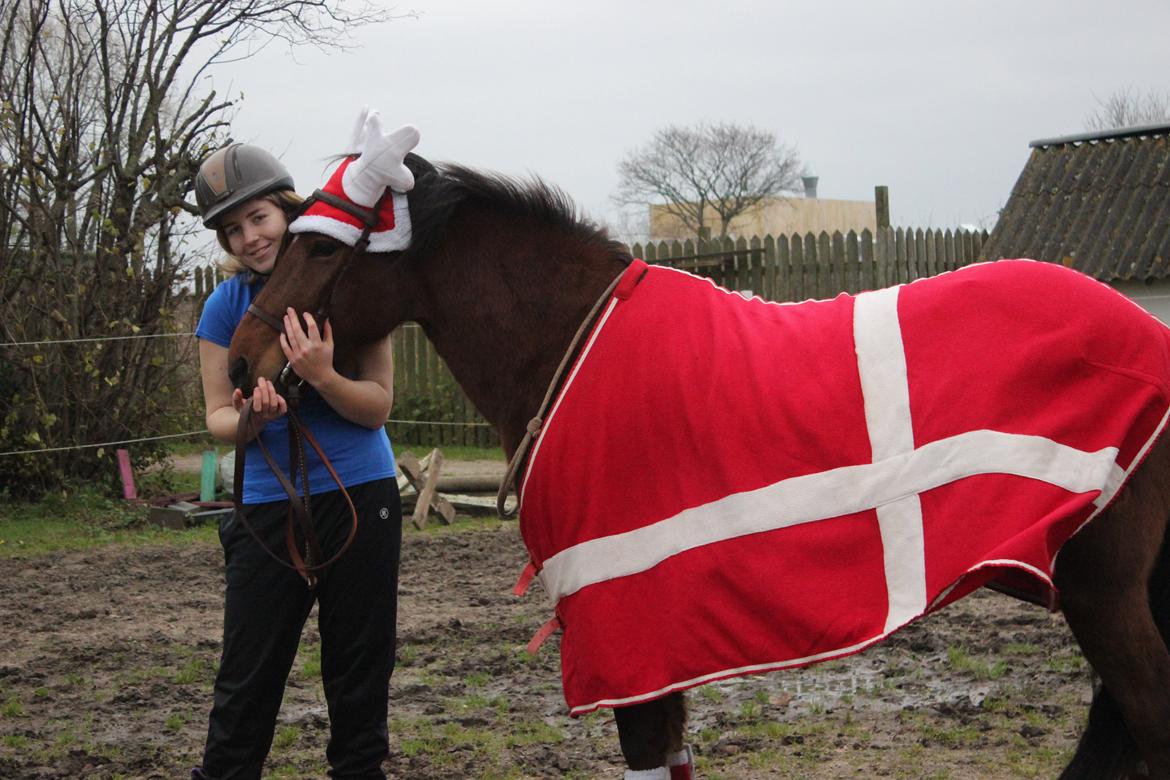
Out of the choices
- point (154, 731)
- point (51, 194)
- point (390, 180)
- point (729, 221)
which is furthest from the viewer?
point (729, 221)

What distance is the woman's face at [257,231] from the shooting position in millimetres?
2770

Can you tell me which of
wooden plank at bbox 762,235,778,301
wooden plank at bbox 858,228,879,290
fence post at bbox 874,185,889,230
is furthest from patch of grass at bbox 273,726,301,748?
fence post at bbox 874,185,889,230

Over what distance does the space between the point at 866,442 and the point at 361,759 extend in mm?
1478

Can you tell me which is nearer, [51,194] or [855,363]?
[855,363]

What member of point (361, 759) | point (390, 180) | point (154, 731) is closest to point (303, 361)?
point (390, 180)

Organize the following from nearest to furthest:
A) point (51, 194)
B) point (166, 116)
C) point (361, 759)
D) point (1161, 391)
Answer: point (1161, 391), point (361, 759), point (51, 194), point (166, 116)

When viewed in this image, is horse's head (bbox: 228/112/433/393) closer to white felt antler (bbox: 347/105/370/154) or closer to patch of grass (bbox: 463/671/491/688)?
white felt antler (bbox: 347/105/370/154)

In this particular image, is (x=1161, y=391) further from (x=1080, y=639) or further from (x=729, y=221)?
(x=729, y=221)

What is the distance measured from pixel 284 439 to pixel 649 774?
122cm

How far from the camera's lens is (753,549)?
2.37m

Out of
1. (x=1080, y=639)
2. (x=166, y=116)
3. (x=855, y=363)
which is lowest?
(x=1080, y=639)

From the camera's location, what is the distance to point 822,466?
2.38 meters

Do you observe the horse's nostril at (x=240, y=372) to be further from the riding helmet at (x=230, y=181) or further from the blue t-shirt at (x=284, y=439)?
the riding helmet at (x=230, y=181)

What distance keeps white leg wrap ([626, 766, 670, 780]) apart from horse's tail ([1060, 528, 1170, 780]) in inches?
38.4
